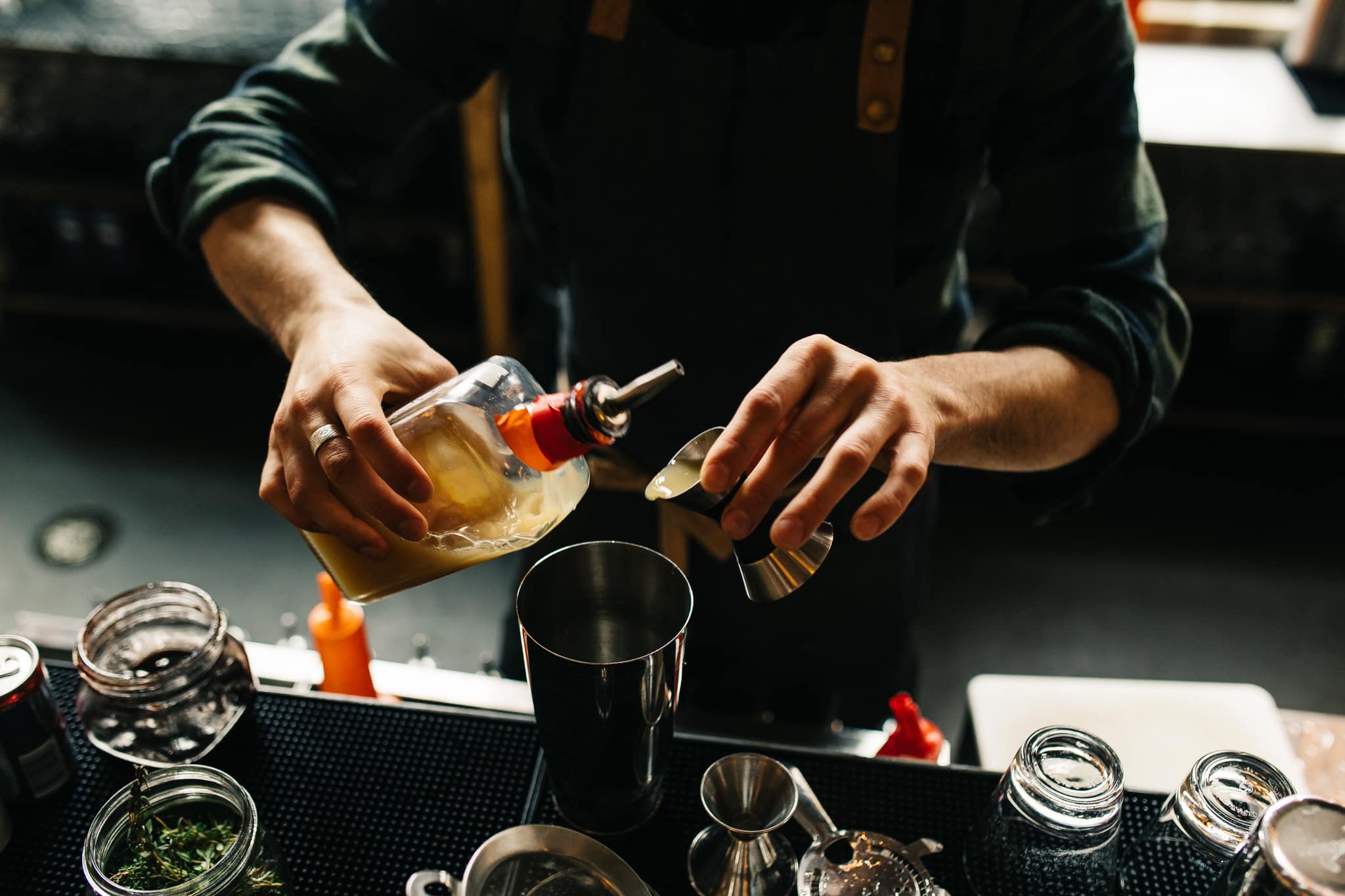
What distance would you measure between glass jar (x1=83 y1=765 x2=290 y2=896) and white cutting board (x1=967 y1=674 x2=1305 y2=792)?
83 centimetres

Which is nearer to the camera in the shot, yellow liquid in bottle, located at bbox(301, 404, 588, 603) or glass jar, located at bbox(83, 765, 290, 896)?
glass jar, located at bbox(83, 765, 290, 896)

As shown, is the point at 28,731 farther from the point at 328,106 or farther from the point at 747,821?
the point at 328,106

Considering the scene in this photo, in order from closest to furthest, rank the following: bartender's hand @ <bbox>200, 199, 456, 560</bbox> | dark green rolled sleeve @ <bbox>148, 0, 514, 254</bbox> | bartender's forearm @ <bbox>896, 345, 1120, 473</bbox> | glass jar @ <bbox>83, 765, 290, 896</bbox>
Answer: glass jar @ <bbox>83, 765, 290, 896</bbox> < bartender's hand @ <bbox>200, 199, 456, 560</bbox> < bartender's forearm @ <bbox>896, 345, 1120, 473</bbox> < dark green rolled sleeve @ <bbox>148, 0, 514, 254</bbox>

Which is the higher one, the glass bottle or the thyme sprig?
the glass bottle

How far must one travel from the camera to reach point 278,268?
3.86 ft

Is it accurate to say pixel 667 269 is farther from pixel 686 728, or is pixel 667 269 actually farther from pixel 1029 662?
pixel 1029 662

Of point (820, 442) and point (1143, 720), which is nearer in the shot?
point (820, 442)

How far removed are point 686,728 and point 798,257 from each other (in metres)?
0.59

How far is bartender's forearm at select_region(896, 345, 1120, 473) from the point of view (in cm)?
101

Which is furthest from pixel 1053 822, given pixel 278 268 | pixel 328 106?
pixel 328 106

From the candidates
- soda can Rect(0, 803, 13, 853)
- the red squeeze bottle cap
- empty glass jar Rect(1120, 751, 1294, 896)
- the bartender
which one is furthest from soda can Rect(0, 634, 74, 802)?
empty glass jar Rect(1120, 751, 1294, 896)

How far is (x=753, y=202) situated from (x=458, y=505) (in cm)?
58

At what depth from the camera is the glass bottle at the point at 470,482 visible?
35.9 inches

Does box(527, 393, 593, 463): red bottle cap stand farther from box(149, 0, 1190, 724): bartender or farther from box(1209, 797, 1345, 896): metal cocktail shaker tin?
box(1209, 797, 1345, 896): metal cocktail shaker tin
